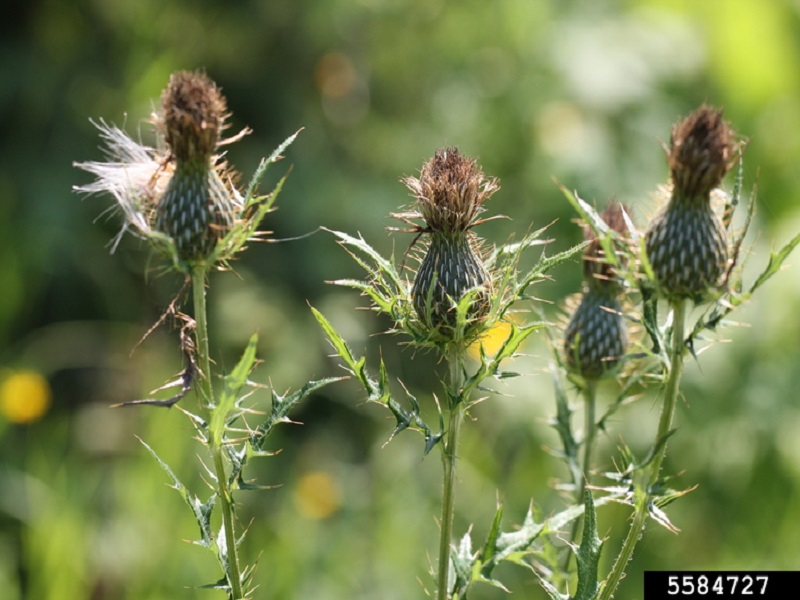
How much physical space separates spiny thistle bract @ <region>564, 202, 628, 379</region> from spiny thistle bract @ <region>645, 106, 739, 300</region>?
332mm

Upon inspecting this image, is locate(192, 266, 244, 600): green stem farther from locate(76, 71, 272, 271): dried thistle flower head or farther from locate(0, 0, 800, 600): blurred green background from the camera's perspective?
locate(0, 0, 800, 600): blurred green background

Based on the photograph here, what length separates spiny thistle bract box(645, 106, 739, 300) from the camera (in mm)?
1910

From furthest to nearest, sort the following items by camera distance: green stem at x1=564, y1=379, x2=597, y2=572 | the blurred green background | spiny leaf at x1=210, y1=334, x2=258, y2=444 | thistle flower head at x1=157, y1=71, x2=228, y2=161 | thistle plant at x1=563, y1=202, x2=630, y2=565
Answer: the blurred green background < thistle plant at x1=563, y1=202, x2=630, y2=565 < green stem at x1=564, y1=379, x2=597, y2=572 < thistle flower head at x1=157, y1=71, x2=228, y2=161 < spiny leaf at x1=210, y1=334, x2=258, y2=444

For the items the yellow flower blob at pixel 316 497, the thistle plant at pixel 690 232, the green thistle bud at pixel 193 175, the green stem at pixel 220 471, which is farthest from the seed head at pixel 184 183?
the yellow flower blob at pixel 316 497

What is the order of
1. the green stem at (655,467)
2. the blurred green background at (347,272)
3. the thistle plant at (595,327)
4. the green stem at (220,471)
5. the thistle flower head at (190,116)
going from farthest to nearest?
the blurred green background at (347,272) → the thistle plant at (595,327) → the thistle flower head at (190,116) → the green stem at (655,467) → the green stem at (220,471)

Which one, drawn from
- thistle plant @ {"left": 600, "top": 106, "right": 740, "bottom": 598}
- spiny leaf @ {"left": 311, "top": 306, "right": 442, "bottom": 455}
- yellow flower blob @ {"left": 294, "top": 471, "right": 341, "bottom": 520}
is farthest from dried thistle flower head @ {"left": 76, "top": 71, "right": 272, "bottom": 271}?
yellow flower blob @ {"left": 294, "top": 471, "right": 341, "bottom": 520}

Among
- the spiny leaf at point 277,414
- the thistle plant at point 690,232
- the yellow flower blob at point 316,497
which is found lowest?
the yellow flower blob at point 316,497

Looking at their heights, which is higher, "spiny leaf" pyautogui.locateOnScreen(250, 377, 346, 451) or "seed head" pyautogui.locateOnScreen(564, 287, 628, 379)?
"seed head" pyautogui.locateOnScreen(564, 287, 628, 379)

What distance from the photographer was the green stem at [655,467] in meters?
1.72

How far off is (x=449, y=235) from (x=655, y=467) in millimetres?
618

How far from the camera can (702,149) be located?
1.94m

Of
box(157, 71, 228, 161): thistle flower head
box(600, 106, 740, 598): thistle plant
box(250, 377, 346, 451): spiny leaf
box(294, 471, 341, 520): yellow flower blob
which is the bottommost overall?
box(294, 471, 341, 520): yellow flower blob

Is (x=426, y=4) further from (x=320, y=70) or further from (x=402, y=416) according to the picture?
(x=402, y=416)

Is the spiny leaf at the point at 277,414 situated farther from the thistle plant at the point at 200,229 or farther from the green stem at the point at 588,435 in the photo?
the green stem at the point at 588,435
